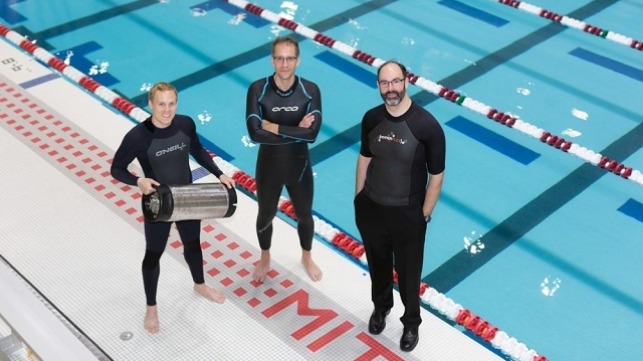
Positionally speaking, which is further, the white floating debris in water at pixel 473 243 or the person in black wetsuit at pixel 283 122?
the white floating debris in water at pixel 473 243

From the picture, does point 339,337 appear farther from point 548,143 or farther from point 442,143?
point 548,143

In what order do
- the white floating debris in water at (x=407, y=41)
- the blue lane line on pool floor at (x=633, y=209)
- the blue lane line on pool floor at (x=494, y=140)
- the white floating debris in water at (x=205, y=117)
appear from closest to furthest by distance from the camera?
the blue lane line on pool floor at (x=633, y=209)
the blue lane line on pool floor at (x=494, y=140)
the white floating debris in water at (x=205, y=117)
the white floating debris in water at (x=407, y=41)

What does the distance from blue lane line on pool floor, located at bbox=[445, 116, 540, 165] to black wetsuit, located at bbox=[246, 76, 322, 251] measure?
248cm

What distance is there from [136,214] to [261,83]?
1538 millimetres

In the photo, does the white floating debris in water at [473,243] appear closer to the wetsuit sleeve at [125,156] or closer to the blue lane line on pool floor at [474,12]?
the wetsuit sleeve at [125,156]

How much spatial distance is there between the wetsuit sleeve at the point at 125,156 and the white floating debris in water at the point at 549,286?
8.50ft

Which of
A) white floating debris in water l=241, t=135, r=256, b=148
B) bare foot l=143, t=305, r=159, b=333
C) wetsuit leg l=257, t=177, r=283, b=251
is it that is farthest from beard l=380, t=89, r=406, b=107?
white floating debris in water l=241, t=135, r=256, b=148

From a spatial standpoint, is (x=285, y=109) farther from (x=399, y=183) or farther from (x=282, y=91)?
(x=399, y=183)

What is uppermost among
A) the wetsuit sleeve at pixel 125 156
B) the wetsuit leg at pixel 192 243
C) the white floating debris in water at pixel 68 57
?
the wetsuit sleeve at pixel 125 156

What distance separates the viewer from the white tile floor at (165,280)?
389 cm

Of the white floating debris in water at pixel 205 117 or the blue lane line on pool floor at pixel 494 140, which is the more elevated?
the blue lane line on pool floor at pixel 494 140

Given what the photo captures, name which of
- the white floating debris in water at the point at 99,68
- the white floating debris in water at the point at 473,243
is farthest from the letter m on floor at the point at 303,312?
the white floating debris in water at the point at 99,68

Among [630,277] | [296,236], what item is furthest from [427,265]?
[630,277]

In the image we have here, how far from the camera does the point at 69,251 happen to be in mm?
4457
